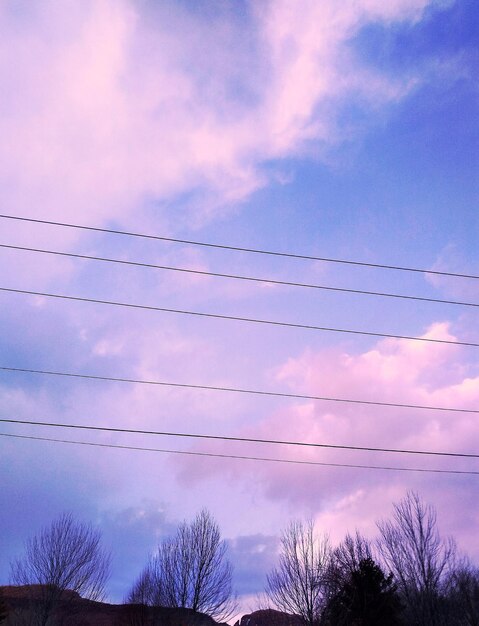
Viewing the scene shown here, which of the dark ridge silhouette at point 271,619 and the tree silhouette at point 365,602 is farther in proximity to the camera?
the dark ridge silhouette at point 271,619

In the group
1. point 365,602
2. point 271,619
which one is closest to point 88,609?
point 271,619

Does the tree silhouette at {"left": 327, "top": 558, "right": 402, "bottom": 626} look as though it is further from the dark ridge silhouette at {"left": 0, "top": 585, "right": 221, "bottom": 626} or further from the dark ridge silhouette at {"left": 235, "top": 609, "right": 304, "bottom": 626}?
the dark ridge silhouette at {"left": 0, "top": 585, "right": 221, "bottom": 626}

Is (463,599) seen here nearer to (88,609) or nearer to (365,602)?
(365,602)

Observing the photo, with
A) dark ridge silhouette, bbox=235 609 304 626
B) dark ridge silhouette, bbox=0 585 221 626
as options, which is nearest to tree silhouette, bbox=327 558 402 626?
dark ridge silhouette, bbox=235 609 304 626

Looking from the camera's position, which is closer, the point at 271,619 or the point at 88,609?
the point at 271,619

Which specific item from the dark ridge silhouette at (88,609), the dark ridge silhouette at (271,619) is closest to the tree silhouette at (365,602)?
the dark ridge silhouette at (271,619)

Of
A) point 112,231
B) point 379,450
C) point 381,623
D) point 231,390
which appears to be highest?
point 112,231

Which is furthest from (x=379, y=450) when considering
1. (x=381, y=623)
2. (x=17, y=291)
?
(x=381, y=623)

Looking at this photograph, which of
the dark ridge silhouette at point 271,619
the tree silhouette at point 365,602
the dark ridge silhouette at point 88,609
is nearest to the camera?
the tree silhouette at point 365,602

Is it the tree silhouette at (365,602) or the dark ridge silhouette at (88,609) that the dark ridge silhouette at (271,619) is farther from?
the dark ridge silhouette at (88,609)

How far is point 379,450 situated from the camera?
15586mm

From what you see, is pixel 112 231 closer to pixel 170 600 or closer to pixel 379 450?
pixel 379 450

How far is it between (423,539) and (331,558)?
9027 millimetres

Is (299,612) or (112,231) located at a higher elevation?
(112,231)
